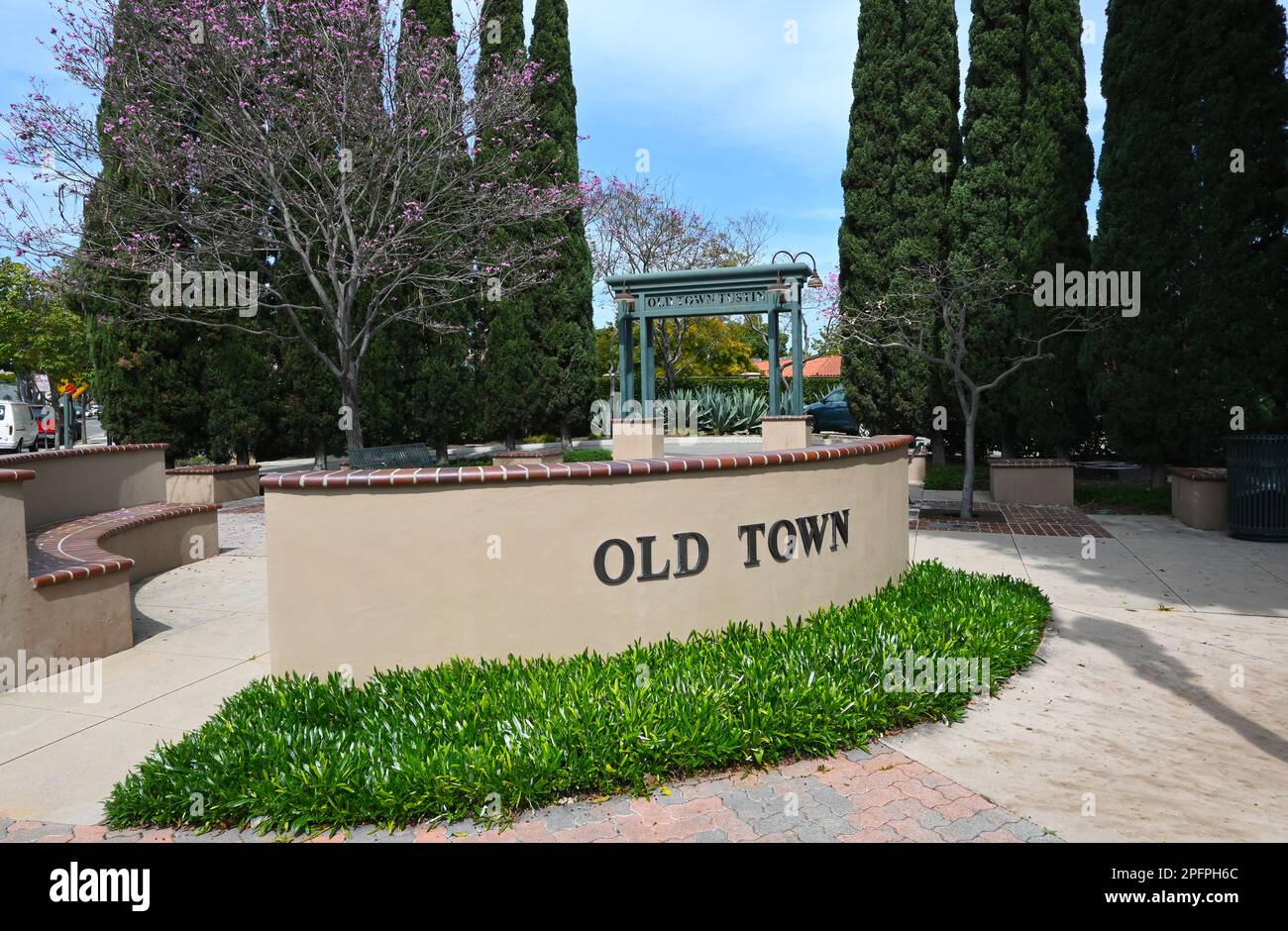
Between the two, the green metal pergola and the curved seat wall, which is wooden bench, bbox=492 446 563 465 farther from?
the curved seat wall

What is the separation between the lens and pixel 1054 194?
14797 mm

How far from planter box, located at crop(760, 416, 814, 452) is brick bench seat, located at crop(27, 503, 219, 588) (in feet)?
26.4

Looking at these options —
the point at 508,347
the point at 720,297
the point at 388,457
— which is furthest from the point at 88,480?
the point at 720,297

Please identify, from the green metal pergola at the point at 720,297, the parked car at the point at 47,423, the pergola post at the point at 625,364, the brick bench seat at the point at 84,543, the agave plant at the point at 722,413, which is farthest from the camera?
the parked car at the point at 47,423

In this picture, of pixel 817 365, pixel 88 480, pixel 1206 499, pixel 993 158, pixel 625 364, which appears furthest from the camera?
pixel 817 365

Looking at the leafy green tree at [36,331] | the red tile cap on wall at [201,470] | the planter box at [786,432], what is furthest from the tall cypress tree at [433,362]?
the leafy green tree at [36,331]

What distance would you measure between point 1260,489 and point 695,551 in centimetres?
878

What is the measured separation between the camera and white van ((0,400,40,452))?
26.8 meters

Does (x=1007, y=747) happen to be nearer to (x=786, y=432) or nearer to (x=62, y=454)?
(x=786, y=432)

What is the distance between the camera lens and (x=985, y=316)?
15531mm

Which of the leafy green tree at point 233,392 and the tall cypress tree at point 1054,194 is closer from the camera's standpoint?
the tall cypress tree at point 1054,194

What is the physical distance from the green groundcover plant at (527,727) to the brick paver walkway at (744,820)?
0.32 ft

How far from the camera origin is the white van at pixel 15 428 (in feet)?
87.8

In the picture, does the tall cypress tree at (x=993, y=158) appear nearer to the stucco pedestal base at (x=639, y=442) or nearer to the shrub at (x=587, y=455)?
the stucco pedestal base at (x=639, y=442)
